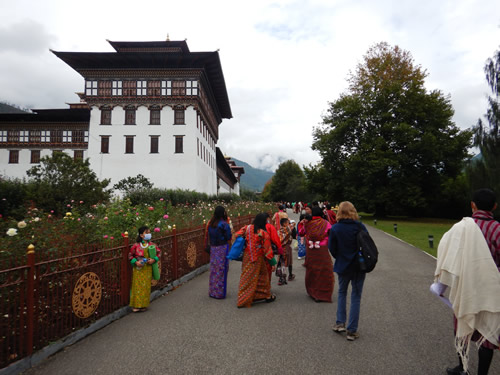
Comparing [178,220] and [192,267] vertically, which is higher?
[178,220]

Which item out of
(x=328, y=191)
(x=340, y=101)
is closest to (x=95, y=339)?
(x=328, y=191)

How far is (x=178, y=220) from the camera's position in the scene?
10.3m

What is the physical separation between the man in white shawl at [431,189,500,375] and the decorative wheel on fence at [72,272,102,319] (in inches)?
185

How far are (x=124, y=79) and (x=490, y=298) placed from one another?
130 feet

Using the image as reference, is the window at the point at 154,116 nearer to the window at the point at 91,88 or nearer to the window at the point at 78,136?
the window at the point at 91,88

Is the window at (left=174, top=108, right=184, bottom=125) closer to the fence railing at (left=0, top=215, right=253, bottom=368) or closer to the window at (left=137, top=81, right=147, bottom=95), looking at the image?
the window at (left=137, top=81, right=147, bottom=95)

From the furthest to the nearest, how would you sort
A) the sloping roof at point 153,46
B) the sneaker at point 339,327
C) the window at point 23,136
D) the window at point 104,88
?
the window at point 23,136, the sloping roof at point 153,46, the window at point 104,88, the sneaker at point 339,327

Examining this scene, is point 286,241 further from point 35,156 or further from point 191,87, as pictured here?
point 35,156

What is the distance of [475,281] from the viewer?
3.09 metres

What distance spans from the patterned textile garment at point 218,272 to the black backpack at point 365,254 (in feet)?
10.2

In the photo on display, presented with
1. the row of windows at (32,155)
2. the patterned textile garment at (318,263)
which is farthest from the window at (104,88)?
the patterned textile garment at (318,263)

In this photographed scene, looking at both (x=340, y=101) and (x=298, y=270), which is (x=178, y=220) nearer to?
(x=298, y=270)

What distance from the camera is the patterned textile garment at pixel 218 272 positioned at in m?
6.70

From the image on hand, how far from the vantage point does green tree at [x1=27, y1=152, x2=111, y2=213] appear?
53.9 ft
